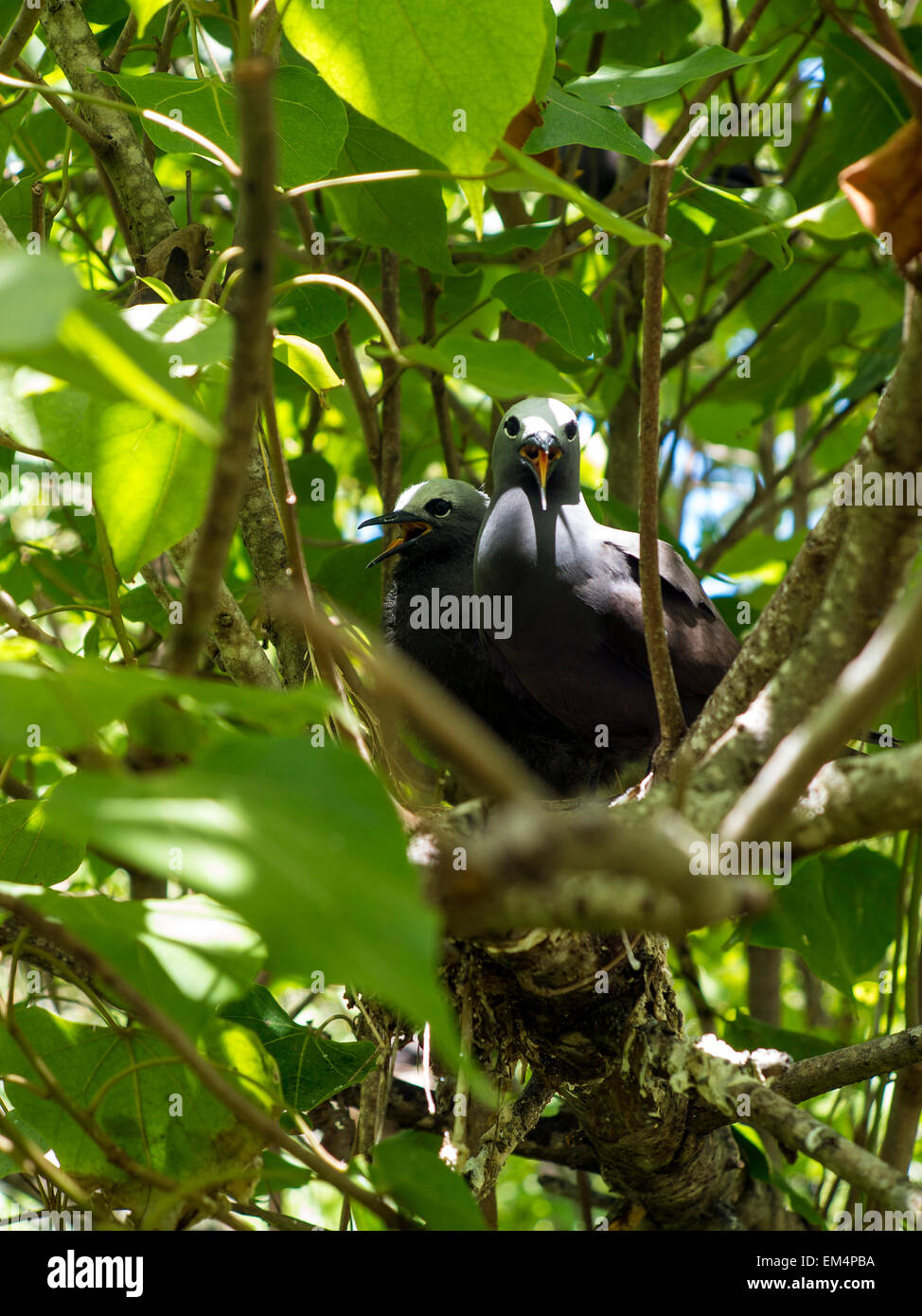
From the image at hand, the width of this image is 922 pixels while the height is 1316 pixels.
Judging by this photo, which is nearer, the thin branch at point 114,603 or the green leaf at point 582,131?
the thin branch at point 114,603

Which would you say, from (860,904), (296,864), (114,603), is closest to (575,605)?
(860,904)

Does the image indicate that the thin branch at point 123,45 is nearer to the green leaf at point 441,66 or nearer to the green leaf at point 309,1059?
the green leaf at point 441,66

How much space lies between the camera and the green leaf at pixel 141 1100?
1.07 metres

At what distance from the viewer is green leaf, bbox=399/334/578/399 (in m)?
0.67

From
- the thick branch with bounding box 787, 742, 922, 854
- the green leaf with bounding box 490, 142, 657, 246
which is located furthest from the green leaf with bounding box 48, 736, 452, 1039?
the green leaf with bounding box 490, 142, 657, 246

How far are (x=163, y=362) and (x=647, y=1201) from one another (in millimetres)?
1494

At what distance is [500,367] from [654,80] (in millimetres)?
822

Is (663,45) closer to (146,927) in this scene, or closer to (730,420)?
(730,420)

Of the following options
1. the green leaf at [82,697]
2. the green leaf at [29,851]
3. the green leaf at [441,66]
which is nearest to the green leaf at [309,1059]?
the green leaf at [29,851]

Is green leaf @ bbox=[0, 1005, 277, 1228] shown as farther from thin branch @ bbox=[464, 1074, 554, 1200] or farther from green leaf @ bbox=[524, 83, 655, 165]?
green leaf @ bbox=[524, 83, 655, 165]

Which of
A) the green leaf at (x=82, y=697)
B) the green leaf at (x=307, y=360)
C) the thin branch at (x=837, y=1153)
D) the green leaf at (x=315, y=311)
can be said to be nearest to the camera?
the green leaf at (x=82, y=697)

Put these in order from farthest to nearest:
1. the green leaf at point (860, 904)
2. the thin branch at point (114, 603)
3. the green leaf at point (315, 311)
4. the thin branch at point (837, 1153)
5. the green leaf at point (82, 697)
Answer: the green leaf at point (860, 904) → the green leaf at point (315, 311) → the thin branch at point (114, 603) → the thin branch at point (837, 1153) → the green leaf at point (82, 697)

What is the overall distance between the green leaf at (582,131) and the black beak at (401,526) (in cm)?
86

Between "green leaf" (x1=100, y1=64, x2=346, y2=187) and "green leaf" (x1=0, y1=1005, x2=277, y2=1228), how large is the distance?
881mm
